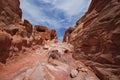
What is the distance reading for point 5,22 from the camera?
9578 millimetres

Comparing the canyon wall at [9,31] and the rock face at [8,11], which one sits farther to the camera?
the rock face at [8,11]

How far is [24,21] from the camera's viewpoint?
43.7 ft

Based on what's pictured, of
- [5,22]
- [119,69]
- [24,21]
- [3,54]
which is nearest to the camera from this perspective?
[119,69]

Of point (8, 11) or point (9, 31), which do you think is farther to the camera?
point (8, 11)

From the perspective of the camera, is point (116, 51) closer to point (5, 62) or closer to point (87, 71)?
point (87, 71)

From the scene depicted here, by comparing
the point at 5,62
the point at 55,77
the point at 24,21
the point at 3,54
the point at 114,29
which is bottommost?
the point at 55,77

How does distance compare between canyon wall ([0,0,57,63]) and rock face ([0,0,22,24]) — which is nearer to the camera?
canyon wall ([0,0,57,63])

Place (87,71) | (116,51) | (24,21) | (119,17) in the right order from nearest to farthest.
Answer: (116,51) < (119,17) < (87,71) < (24,21)

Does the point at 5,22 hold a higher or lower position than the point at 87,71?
higher

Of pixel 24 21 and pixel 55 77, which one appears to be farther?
pixel 24 21

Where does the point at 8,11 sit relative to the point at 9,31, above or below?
above

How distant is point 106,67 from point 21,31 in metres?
8.25

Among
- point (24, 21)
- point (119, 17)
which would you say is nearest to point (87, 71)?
point (119, 17)

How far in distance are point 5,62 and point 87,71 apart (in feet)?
16.9
